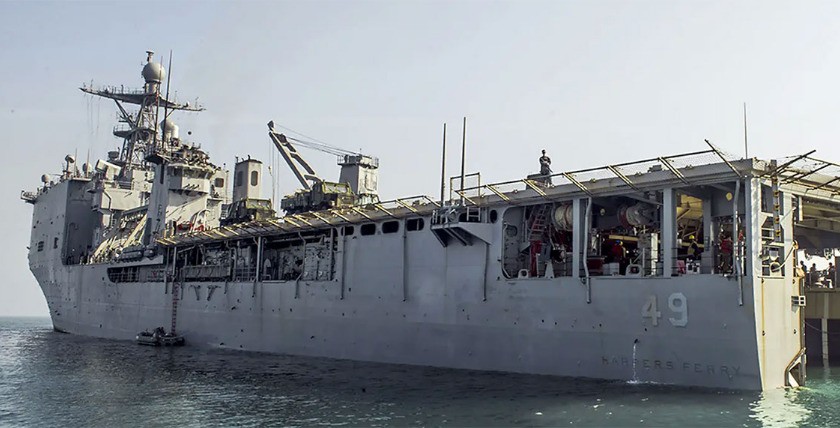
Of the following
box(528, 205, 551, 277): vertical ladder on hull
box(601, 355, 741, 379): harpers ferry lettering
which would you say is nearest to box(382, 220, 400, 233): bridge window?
box(528, 205, 551, 277): vertical ladder on hull

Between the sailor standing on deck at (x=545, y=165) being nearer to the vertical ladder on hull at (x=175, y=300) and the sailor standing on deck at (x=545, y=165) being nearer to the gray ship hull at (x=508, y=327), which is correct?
the gray ship hull at (x=508, y=327)

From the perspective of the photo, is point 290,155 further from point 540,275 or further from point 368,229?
point 540,275

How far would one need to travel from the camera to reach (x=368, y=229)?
24062 millimetres

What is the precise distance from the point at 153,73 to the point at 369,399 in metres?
35.9

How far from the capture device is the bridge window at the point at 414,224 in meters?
22.2

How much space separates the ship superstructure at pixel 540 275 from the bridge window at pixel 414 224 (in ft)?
0.24

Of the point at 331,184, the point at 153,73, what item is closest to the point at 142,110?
the point at 153,73

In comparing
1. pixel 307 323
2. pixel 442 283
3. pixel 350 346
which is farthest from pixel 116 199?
pixel 442 283

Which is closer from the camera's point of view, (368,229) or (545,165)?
(545,165)

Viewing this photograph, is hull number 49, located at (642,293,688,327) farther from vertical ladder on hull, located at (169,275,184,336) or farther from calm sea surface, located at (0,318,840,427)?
vertical ladder on hull, located at (169,275,184,336)

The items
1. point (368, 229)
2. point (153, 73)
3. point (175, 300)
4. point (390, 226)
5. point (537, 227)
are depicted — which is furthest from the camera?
point (153, 73)

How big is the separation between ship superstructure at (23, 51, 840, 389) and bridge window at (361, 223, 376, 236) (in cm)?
7

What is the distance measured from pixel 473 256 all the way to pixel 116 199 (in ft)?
91.9

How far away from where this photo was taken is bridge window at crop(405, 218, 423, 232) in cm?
2225
